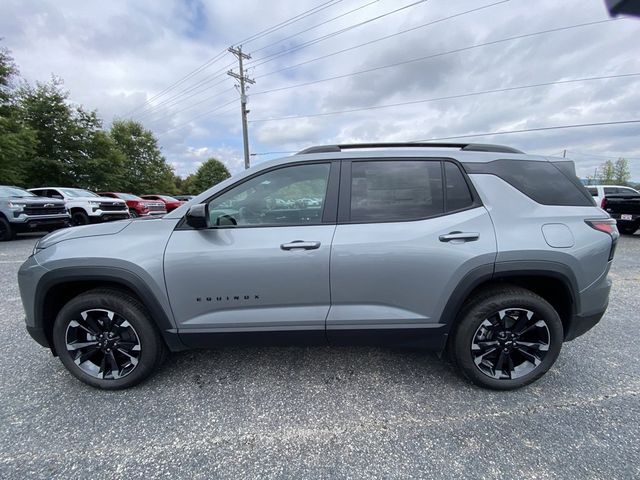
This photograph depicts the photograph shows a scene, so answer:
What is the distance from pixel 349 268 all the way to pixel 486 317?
1.05 meters

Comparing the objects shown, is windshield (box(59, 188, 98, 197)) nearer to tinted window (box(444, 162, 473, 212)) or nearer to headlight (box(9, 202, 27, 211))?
headlight (box(9, 202, 27, 211))

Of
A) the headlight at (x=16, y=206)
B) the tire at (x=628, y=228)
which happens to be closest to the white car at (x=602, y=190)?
the tire at (x=628, y=228)

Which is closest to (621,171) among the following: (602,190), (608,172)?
(608,172)

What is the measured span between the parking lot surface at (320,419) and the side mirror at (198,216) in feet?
4.07

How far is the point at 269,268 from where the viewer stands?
7.15 ft

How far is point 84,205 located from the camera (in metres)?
11.7

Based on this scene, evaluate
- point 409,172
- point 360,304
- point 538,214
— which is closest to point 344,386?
point 360,304

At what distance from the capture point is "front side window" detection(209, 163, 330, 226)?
2.34 m

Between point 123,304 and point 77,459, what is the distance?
2.99ft

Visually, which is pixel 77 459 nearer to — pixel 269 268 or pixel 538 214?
pixel 269 268

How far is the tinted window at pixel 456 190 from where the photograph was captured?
2.30 meters

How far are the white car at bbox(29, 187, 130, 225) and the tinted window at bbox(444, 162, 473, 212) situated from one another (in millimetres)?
13068

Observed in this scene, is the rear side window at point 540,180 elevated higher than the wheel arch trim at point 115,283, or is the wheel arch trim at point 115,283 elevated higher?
the rear side window at point 540,180

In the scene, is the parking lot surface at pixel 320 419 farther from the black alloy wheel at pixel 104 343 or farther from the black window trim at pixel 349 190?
the black window trim at pixel 349 190
